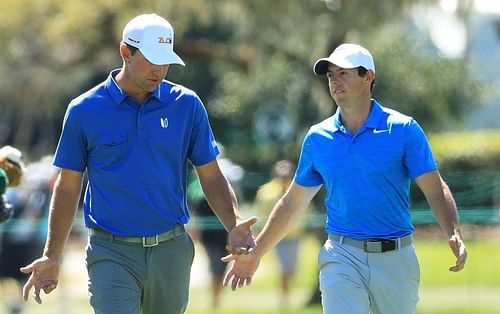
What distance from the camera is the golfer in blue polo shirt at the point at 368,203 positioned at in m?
7.57

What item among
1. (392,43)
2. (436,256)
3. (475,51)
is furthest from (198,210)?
(475,51)

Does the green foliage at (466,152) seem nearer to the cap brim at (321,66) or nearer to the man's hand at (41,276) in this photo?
the cap brim at (321,66)

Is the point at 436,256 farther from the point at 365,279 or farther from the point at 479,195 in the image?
the point at 365,279

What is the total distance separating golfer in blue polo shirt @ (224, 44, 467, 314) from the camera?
7.57 metres

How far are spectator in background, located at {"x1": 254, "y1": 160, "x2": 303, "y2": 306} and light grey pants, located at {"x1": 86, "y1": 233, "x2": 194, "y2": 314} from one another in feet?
30.7

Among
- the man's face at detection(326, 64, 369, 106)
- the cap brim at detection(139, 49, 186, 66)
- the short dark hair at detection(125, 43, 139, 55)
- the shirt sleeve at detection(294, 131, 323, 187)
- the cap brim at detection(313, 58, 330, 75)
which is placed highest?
the short dark hair at detection(125, 43, 139, 55)

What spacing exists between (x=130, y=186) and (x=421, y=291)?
11.1 meters

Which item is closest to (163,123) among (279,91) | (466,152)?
(466,152)

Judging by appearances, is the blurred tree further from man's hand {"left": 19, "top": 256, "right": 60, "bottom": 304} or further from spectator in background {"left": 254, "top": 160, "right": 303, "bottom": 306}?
man's hand {"left": 19, "top": 256, "right": 60, "bottom": 304}

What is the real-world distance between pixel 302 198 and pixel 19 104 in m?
28.2

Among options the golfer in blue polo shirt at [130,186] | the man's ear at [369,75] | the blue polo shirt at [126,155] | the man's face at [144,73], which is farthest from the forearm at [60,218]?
the man's ear at [369,75]

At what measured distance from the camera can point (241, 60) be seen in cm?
2339

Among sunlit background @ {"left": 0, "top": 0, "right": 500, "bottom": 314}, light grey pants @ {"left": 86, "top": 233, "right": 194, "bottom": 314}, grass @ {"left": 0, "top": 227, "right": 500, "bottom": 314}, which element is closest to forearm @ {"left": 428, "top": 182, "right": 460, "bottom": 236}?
light grey pants @ {"left": 86, "top": 233, "right": 194, "bottom": 314}

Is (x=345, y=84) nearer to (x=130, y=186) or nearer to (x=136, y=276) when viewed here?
(x=130, y=186)
